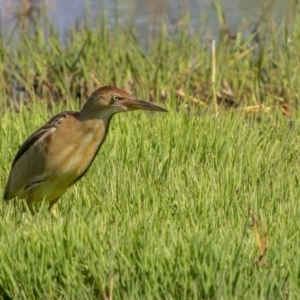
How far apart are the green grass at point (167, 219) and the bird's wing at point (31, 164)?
15 centimetres

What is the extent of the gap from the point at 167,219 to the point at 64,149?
102 cm

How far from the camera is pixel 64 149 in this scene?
5.06 metres

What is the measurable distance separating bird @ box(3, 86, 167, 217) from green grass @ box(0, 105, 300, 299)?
0.41ft

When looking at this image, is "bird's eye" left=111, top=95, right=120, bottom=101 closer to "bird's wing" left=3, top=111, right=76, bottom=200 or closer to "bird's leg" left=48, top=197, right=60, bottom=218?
"bird's wing" left=3, top=111, right=76, bottom=200

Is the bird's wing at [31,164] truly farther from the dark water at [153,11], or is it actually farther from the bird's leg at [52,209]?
the dark water at [153,11]

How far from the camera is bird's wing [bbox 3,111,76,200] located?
16.7ft

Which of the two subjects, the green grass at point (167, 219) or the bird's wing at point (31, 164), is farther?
the bird's wing at point (31, 164)

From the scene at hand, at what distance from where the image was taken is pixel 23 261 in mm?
3797

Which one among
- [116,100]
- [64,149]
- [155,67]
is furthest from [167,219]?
[155,67]

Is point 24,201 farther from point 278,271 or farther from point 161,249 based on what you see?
point 278,271

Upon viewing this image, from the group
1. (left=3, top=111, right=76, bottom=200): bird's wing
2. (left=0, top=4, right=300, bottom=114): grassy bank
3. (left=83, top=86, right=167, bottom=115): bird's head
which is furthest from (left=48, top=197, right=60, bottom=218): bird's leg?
(left=0, top=4, right=300, bottom=114): grassy bank

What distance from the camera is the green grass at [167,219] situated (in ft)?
11.9

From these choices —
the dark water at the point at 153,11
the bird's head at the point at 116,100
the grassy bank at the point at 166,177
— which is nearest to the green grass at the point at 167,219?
the grassy bank at the point at 166,177

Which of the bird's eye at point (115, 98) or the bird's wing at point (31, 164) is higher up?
the bird's eye at point (115, 98)
